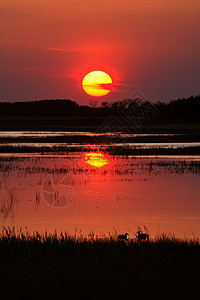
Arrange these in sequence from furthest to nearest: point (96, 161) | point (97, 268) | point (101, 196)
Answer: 1. point (96, 161)
2. point (101, 196)
3. point (97, 268)

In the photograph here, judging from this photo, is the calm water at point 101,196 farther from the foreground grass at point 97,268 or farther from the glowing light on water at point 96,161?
the foreground grass at point 97,268

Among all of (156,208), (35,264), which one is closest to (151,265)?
(35,264)

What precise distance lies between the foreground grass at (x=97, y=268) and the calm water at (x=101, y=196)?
223 centimetres

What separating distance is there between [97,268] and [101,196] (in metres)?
9.52

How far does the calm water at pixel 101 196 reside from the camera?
14086mm

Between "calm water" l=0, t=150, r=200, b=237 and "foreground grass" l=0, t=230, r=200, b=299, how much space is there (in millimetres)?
2230

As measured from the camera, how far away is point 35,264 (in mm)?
9453

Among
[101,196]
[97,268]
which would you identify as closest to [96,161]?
[101,196]

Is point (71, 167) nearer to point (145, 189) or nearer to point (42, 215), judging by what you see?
point (145, 189)

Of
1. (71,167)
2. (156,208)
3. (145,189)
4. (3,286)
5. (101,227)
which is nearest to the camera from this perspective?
(3,286)

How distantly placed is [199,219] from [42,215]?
406 centimetres

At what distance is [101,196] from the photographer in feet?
61.1

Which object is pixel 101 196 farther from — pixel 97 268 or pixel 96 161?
pixel 96 161

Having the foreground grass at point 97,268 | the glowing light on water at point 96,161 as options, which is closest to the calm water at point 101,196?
the glowing light on water at point 96,161
